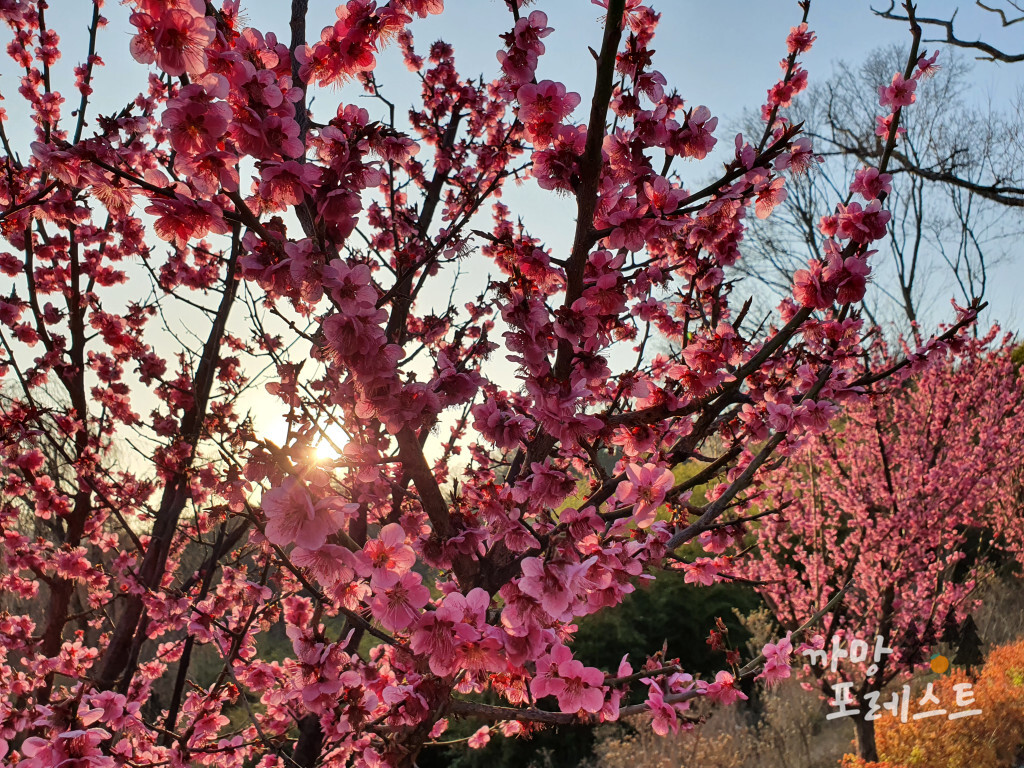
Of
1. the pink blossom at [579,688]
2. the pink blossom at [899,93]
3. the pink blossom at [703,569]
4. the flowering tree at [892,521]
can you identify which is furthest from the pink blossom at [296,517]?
the flowering tree at [892,521]

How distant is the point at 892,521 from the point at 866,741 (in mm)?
2163

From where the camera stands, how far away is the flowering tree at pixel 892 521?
6.15 m

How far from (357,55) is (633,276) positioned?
3.65 ft

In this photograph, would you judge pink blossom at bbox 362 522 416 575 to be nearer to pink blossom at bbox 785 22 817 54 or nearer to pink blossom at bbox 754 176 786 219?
pink blossom at bbox 754 176 786 219

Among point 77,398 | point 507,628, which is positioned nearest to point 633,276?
point 507,628

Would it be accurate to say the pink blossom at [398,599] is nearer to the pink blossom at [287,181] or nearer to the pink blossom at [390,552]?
the pink blossom at [390,552]

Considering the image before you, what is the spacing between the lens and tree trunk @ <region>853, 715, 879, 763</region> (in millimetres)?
5871

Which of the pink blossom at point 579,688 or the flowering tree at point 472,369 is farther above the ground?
the flowering tree at point 472,369

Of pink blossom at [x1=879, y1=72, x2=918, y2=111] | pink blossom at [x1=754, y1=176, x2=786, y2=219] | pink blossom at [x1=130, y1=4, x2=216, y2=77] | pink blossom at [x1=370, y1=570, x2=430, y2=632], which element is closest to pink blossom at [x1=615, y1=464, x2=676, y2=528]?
pink blossom at [x1=370, y1=570, x2=430, y2=632]

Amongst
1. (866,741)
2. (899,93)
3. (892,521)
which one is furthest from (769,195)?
(866,741)

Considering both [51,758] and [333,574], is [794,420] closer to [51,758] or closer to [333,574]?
[333,574]

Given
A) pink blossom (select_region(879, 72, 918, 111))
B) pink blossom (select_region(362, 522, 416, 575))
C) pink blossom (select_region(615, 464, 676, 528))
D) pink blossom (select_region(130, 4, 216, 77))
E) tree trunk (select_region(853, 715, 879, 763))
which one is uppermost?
pink blossom (select_region(879, 72, 918, 111))

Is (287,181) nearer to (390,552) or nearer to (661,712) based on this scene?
(390,552)

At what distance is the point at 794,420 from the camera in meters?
2.13
